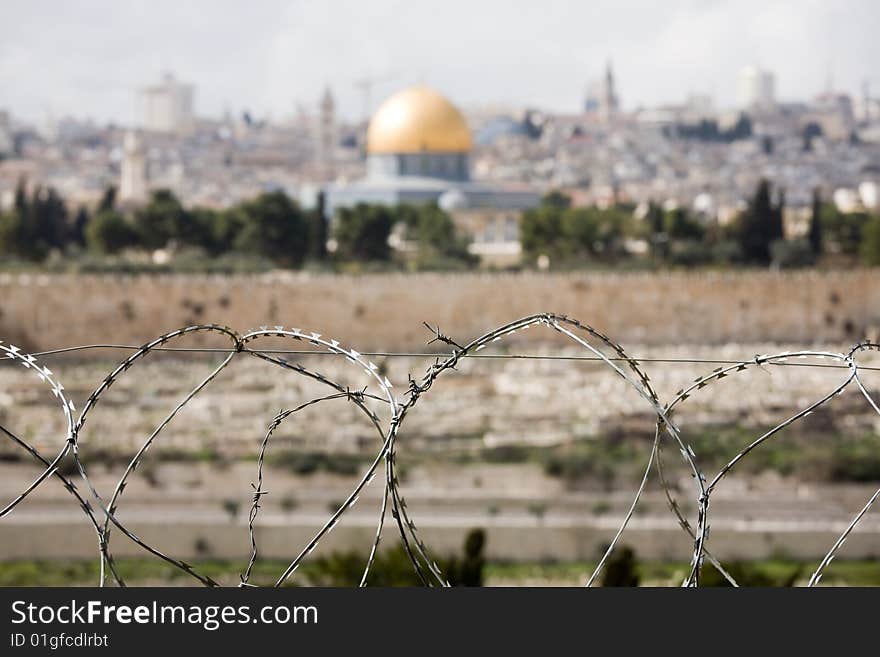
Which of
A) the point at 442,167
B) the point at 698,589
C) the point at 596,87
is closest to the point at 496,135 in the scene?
the point at 596,87

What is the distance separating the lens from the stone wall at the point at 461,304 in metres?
24.0

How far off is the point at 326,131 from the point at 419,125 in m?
44.4

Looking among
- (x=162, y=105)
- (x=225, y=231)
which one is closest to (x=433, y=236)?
(x=225, y=231)

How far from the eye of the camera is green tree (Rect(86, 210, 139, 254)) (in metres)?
30.1

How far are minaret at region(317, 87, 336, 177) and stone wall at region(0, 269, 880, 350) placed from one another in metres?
60.4

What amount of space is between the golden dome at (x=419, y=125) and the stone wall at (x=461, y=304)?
17609mm

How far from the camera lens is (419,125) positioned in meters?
42.9

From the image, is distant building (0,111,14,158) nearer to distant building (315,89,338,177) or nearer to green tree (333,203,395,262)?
distant building (315,89,338,177)

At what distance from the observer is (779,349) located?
2495 centimetres

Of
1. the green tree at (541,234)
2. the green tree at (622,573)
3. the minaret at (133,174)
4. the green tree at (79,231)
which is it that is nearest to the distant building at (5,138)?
the minaret at (133,174)

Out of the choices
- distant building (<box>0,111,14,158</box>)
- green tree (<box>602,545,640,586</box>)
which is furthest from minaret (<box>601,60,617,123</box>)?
green tree (<box>602,545,640,586</box>)

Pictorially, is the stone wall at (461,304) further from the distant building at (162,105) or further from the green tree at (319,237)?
the distant building at (162,105)

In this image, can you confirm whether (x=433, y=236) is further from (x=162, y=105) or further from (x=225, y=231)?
Answer: (x=162, y=105)

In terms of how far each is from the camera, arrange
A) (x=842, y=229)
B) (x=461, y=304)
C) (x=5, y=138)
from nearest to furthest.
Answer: (x=461, y=304)
(x=842, y=229)
(x=5, y=138)
